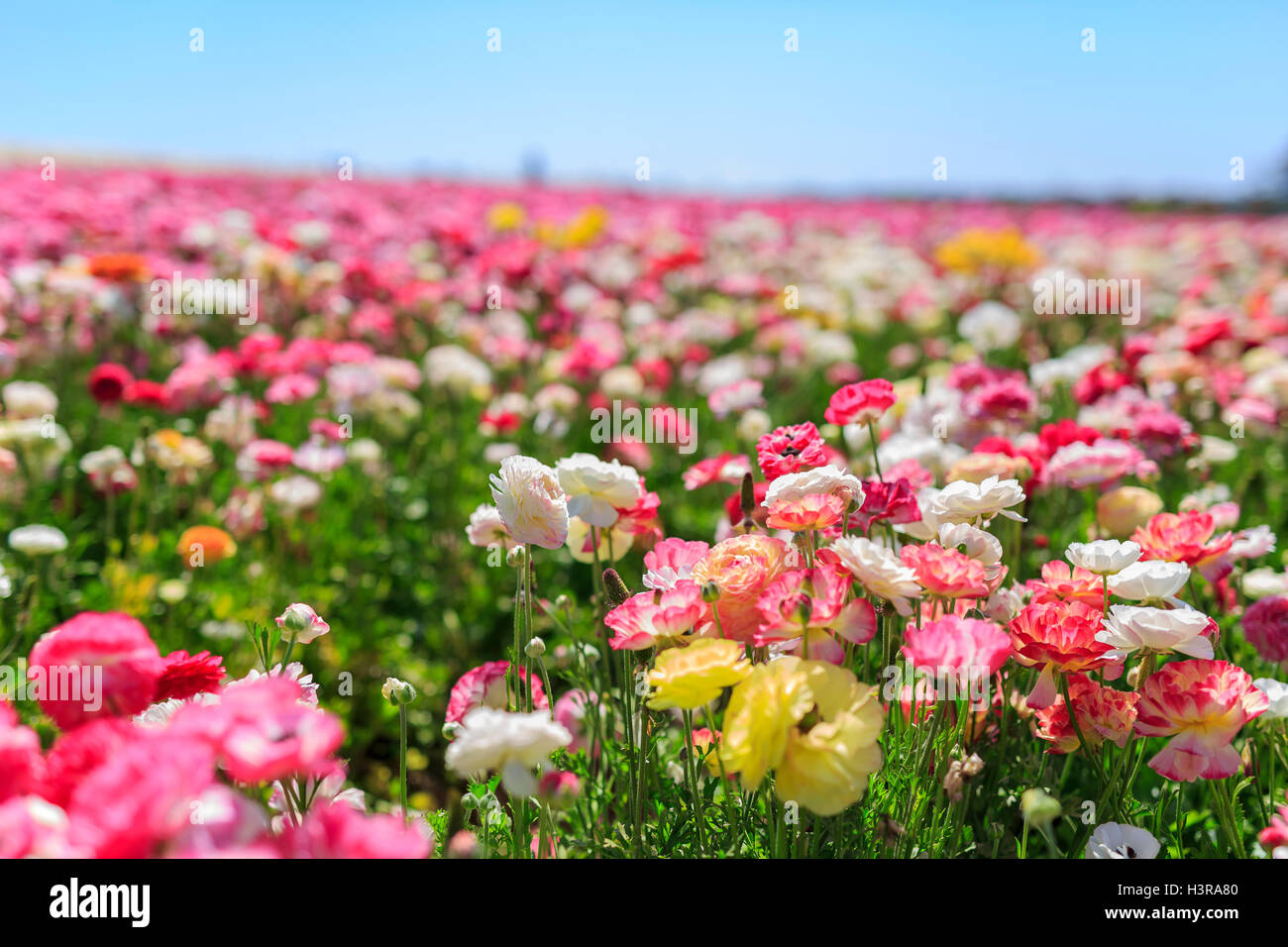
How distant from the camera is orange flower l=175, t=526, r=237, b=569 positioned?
94.7 inches

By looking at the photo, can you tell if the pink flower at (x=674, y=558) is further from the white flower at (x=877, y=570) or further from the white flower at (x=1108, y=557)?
the white flower at (x=1108, y=557)

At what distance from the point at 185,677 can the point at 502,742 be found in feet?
1.42

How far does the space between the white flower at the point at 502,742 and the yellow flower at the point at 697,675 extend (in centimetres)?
16

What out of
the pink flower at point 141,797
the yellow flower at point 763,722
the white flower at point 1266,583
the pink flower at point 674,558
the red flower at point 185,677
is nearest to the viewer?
the pink flower at point 141,797

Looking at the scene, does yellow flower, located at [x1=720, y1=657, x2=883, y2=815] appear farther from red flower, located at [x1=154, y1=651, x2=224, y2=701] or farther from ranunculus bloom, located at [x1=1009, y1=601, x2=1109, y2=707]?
red flower, located at [x1=154, y1=651, x2=224, y2=701]

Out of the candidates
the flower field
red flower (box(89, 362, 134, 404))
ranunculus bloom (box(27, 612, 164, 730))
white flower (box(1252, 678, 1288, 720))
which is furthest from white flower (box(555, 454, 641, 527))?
red flower (box(89, 362, 134, 404))

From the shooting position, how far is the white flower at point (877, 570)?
3.34ft

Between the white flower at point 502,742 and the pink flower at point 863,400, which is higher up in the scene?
the pink flower at point 863,400

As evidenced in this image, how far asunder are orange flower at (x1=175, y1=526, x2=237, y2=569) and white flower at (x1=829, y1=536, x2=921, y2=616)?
1.91 meters

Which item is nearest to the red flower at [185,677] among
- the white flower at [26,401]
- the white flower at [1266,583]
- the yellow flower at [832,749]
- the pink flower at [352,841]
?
the pink flower at [352,841]

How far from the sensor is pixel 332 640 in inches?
101

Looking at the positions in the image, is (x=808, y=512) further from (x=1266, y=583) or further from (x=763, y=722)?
(x=1266, y=583)

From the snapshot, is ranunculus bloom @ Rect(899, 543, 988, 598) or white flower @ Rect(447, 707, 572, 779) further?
ranunculus bloom @ Rect(899, 543, 988, 598)
